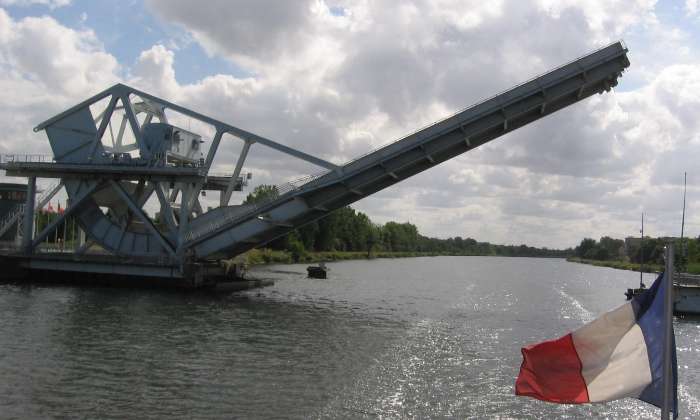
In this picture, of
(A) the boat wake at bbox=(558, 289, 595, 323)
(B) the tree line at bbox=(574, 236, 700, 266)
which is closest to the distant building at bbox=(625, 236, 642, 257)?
(B) the tree line at bbox=(574, 236, 700, 266)

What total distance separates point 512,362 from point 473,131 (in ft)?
37.7

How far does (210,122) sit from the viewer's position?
100ft

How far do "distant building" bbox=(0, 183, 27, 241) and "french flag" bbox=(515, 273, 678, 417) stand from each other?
40886 mm

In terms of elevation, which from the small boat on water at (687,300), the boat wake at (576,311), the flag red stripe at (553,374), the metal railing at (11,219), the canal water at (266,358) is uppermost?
the metal railing at (11,219)

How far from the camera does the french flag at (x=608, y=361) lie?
16.7ft

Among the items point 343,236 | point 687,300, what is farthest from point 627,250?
point 687,300

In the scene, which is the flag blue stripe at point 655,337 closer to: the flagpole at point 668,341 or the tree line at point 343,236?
the flagpole at point 668,341

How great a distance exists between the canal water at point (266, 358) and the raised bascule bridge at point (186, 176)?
2838 millimetres

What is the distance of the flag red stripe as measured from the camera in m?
5.18

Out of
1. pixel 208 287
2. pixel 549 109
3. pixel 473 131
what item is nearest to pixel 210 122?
pixel 208 287

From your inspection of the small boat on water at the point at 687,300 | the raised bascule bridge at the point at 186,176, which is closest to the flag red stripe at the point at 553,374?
the raised bascule bridge at the point at 186,176

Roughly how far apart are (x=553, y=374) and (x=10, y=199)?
41.6 meters

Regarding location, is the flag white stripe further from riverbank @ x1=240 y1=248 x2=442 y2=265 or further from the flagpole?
riverbank @ x1=240 y1=248 x2=442 y2=265

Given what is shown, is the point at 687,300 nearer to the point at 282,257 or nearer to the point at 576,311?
the point at 576,311
